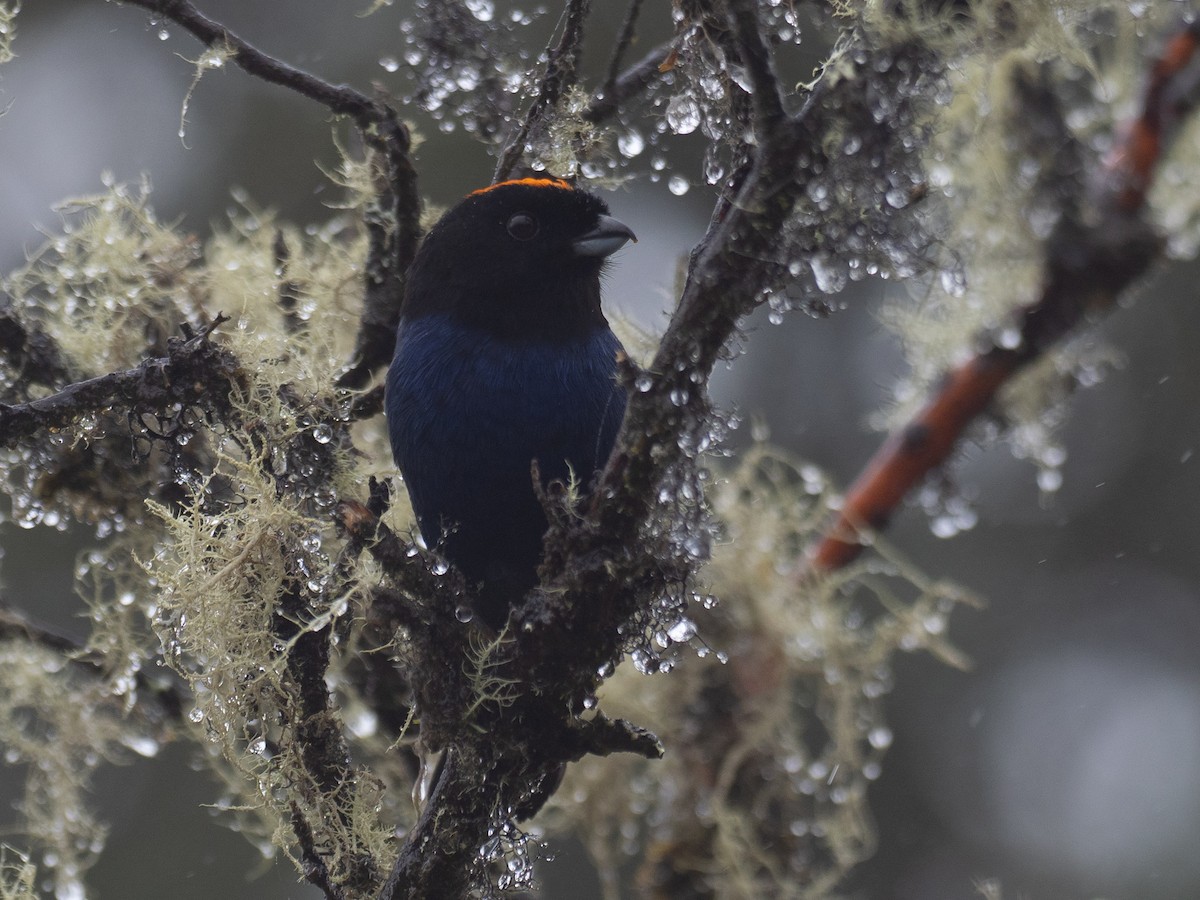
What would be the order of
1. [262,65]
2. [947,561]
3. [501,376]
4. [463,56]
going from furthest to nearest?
[947,561] < [501,376] < [463,56] < [262,65]

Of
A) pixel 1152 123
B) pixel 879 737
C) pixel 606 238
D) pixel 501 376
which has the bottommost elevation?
pixel 879 737

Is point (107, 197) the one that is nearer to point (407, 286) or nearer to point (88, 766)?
point (407, 286)

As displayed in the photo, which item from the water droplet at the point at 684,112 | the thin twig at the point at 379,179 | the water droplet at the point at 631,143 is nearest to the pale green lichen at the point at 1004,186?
the water droplet at the point at 684,112

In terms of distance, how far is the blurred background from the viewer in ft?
22.0

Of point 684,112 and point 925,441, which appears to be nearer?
point 684,112

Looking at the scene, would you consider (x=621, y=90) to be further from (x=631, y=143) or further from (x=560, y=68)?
(x=560, y=68)

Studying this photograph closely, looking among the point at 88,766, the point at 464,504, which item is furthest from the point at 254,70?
the point at 88,766

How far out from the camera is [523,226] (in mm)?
3457

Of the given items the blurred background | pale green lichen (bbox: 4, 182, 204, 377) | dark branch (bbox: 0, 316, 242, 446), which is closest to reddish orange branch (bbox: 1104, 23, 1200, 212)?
dark branch (bbox: 0, 316, 242, 446)

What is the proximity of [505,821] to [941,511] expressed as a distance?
1512mm

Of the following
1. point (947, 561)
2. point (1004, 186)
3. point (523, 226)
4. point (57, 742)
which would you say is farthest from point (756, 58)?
point (947, 561)

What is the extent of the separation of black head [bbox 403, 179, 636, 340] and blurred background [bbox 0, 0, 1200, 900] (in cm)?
281

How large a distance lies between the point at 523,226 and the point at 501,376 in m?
0.43

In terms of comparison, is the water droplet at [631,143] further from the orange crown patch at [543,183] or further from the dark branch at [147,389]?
the dark branch at [147,389]
